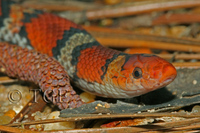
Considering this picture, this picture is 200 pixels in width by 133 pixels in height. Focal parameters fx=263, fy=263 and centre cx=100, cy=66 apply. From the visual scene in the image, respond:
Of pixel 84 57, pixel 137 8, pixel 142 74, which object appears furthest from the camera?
pixel 137 8

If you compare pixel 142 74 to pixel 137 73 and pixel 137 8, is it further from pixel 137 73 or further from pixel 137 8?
pixel 137 8

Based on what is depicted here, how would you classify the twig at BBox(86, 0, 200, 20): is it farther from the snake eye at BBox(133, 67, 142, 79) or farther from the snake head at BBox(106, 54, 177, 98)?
the snake eye at BBox(133, 67, 142, 79)

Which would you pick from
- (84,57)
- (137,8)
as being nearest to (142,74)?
(84,57)

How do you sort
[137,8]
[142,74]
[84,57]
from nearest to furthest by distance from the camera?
[142,74] → [84,57] → [137,8]

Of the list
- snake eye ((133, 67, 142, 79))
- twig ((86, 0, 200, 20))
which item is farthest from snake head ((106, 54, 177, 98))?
twig ((86, 0, 200, 20))

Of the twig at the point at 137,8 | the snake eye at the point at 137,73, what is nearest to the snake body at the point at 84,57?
the snake eye at the point at 137,73

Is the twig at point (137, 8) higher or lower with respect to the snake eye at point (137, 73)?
higher

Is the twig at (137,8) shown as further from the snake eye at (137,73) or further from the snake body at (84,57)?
the snake eye at (137,73)
